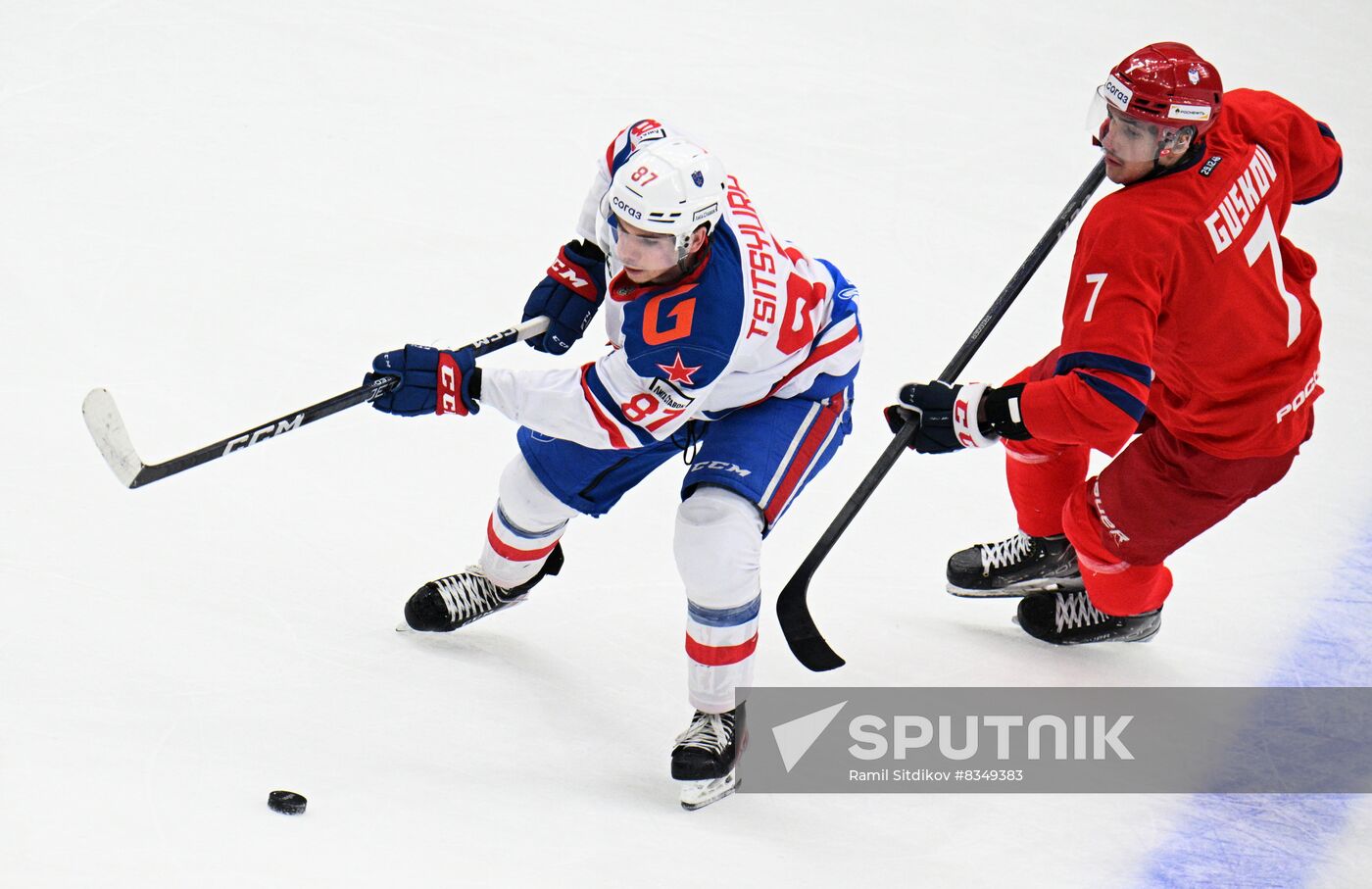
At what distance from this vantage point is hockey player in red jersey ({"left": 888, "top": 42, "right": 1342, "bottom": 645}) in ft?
9.09

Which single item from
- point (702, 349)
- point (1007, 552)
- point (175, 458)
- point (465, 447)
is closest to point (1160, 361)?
point (1007, 552)

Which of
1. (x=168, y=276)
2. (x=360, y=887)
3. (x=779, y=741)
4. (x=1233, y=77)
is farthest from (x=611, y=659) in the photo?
(x=1233, y=77)

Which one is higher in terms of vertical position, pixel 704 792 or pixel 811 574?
pixel 811 574

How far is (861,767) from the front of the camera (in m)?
3.04

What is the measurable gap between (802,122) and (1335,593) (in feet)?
8.92

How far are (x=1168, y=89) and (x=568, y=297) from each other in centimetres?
126

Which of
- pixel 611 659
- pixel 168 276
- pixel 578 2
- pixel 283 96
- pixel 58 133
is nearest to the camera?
pixel 611 659

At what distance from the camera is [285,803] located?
2.39m

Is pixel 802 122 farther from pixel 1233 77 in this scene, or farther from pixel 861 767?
pixel 861 767

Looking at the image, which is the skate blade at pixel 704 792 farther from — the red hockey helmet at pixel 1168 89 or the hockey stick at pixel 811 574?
the red hockey helmet at pixel 1168 89

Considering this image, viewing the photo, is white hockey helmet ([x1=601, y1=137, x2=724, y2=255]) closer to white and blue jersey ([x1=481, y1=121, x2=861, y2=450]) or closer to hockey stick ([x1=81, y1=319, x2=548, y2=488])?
white and blue jersey ([x1=481, y1=121, x2=861, y2=450])

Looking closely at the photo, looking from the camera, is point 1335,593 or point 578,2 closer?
point 1335,593

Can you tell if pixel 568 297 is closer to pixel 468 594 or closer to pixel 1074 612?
pixel 468 594

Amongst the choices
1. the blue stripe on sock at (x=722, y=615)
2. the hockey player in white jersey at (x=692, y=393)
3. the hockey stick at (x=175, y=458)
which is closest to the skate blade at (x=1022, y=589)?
the hockey player in white jersey at (x=692, y=393)
